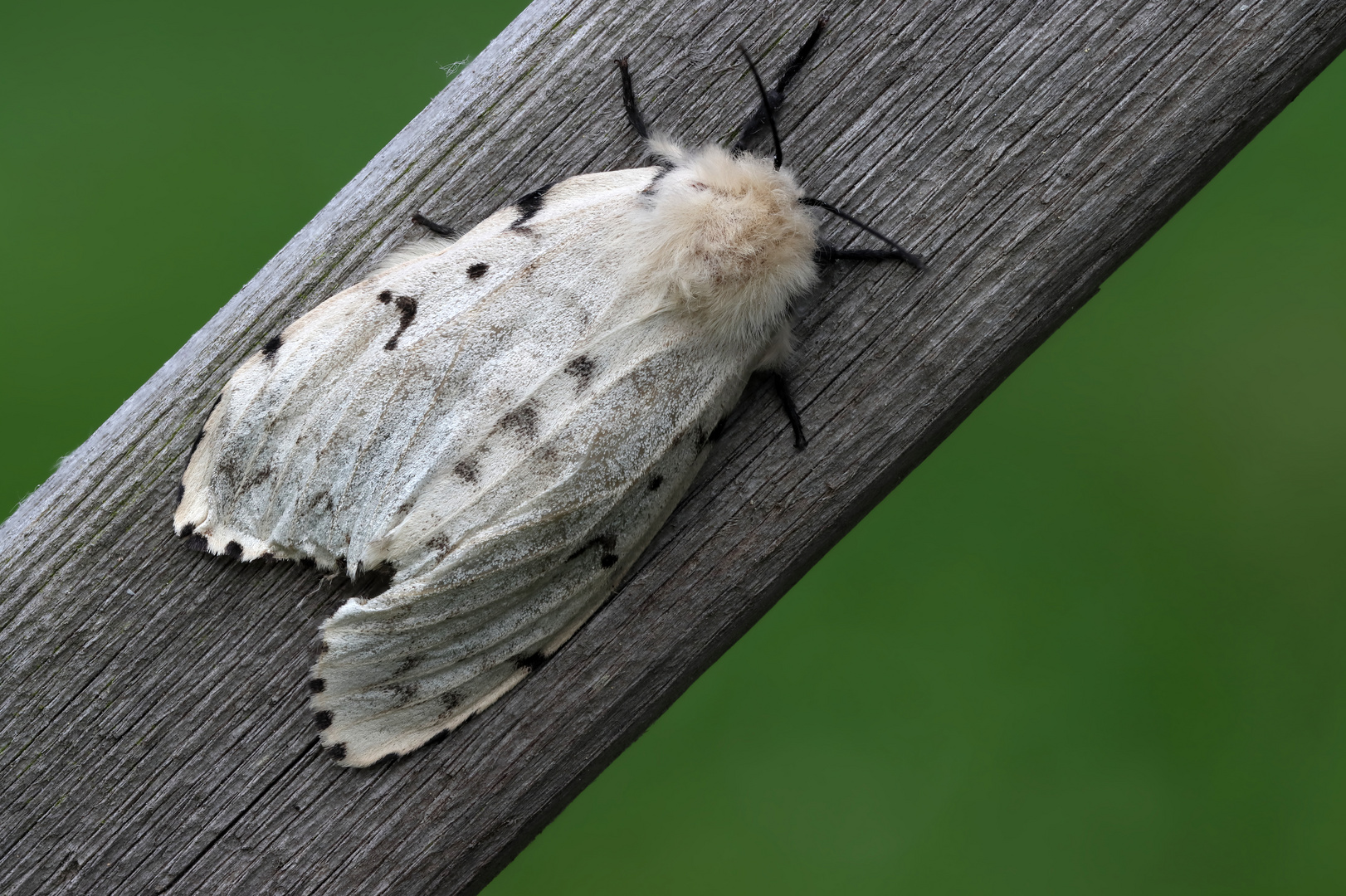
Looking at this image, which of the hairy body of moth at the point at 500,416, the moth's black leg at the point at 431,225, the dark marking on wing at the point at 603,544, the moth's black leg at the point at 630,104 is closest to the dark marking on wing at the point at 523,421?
the hairy body of moth at the point at 500,416

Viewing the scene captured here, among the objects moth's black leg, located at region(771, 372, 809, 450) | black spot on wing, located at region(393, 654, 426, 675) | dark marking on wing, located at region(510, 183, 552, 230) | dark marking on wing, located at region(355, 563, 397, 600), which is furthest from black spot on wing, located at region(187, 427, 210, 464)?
moth's black leg, located at region(771, 372, 809, 450)

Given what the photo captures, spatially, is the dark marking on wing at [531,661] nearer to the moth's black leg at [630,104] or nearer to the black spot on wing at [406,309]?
the black spot on wing at [406,309]

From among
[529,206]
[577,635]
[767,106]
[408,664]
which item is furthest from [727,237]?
[408,664]

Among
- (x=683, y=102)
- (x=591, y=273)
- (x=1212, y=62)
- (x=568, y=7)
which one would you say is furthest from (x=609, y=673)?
(x=1212, y=62)

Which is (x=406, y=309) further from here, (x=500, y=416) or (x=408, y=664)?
(x=408, y=664)

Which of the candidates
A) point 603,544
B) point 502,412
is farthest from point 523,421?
point 603,544

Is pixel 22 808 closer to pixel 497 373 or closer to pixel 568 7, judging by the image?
pixel 497 373

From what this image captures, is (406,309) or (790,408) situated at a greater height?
(406,309)

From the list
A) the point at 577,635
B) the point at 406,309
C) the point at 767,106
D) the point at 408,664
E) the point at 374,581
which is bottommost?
the point at 577,635
